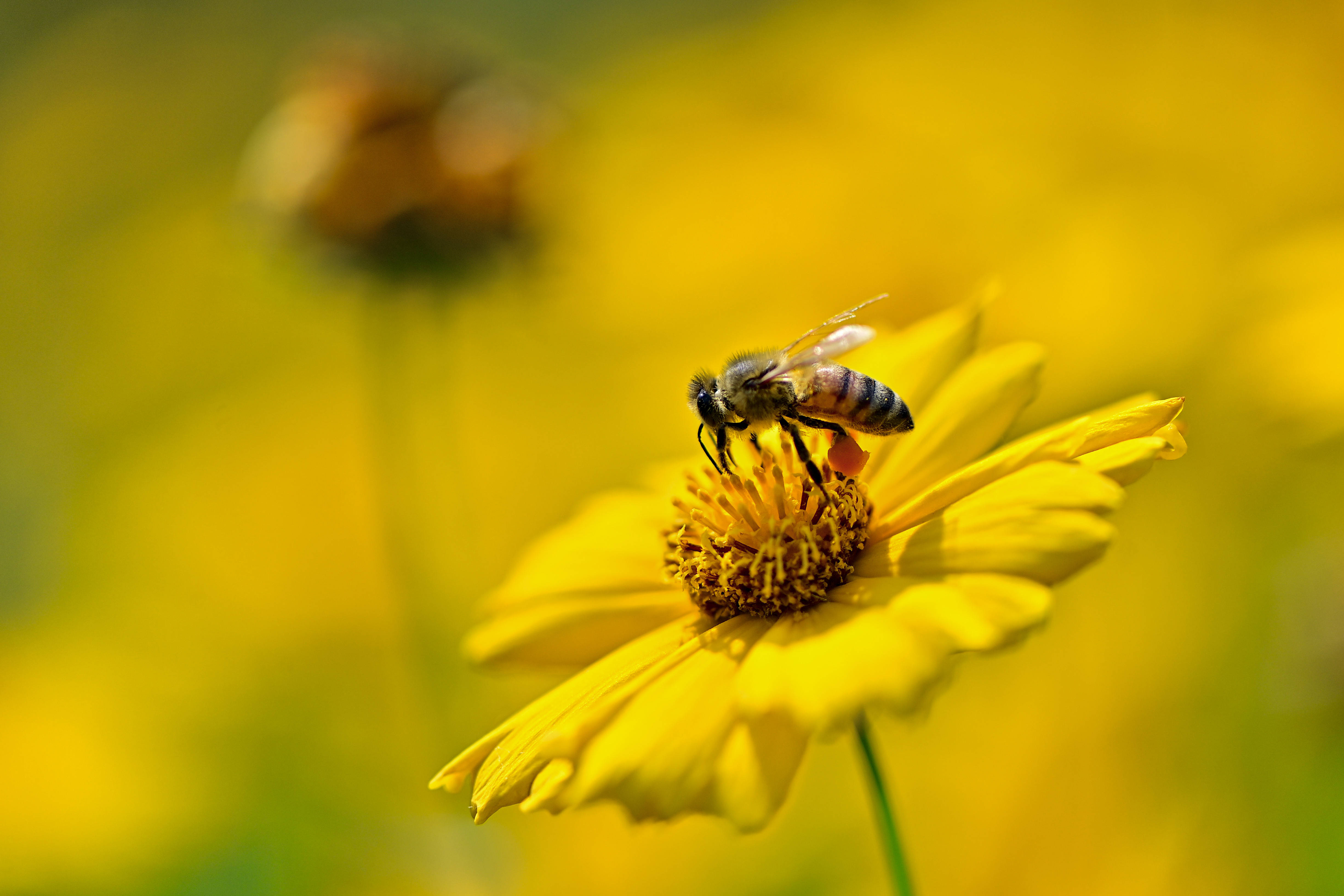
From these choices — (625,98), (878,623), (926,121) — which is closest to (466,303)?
(926,121)

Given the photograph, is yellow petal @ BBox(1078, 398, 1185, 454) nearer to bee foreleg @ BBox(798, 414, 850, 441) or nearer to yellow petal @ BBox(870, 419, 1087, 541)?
yellow petal @ BBox(870, 419, 1087, 541)

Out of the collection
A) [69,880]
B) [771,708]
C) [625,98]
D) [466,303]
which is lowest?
[771,708]

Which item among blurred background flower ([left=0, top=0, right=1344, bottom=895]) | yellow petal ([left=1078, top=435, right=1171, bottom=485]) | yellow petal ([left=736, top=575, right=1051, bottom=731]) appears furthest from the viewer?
blurred background flower ([left=0, top=0, right=1344, bottom=895])

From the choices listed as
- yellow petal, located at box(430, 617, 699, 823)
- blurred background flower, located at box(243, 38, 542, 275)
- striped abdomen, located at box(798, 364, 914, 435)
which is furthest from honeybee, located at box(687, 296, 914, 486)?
blurred background flower, located at box(243, 38, 542, 275)

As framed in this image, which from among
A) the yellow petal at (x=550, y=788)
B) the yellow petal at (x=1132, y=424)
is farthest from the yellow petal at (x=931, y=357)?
the yellow petal at (x=550, y=788)

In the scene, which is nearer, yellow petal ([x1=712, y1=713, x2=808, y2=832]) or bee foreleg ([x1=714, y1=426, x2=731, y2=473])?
yellow petal ([x1=712, y1=713, x2=808, y2=832])

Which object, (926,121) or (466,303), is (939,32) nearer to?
(926,121)

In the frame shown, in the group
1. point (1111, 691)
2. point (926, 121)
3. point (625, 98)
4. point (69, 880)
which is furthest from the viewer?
point (625, 98)

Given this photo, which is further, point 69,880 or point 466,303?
point 466,303
